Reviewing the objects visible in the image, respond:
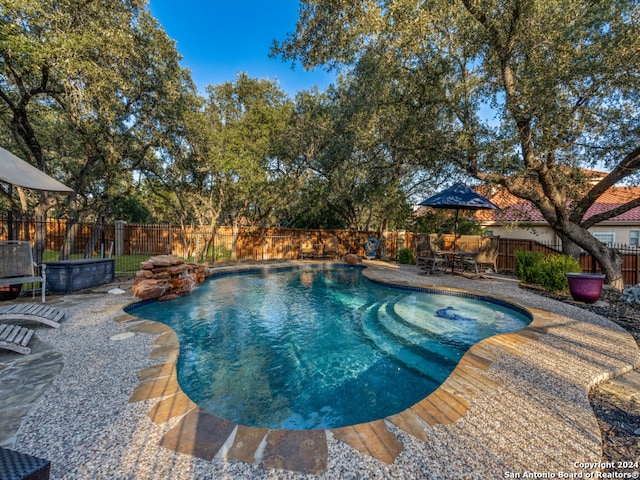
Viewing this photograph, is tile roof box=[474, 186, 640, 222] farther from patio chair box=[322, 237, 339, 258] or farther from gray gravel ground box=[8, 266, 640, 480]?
A: gray gravel ground box=[8, 266, 640, 480]

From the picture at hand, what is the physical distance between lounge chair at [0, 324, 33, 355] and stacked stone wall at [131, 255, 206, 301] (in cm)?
238

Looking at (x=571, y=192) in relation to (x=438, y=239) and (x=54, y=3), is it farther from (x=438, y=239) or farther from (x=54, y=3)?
(x=54, y=3)

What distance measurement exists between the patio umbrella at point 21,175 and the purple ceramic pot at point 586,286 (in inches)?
392

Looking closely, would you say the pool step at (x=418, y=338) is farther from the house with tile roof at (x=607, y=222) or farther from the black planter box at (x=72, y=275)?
the house with tile roof at (x=607, y=222)

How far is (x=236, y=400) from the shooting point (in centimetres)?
287

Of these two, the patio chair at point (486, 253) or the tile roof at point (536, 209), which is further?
the tile roof at point (536, 209)

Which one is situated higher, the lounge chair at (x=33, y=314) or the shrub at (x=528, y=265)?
the shrub at (x=528, y=265)

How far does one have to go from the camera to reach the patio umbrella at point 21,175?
4.15m

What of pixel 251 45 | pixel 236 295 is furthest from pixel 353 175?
pixel 236 295

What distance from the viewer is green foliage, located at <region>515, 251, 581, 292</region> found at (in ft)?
21.3

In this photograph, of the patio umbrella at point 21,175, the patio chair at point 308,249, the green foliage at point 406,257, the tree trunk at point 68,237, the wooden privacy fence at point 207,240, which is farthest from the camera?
the patio chair at point 308,249

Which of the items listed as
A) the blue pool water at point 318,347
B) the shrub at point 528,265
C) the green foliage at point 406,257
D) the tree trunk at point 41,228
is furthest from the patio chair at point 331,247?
the tree trunk at point 41,228

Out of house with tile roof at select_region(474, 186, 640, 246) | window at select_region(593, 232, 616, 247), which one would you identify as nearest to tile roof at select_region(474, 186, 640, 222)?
house with tile roof at select_region(474, 186, 640, 246)

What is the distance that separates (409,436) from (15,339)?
4.36 metres
